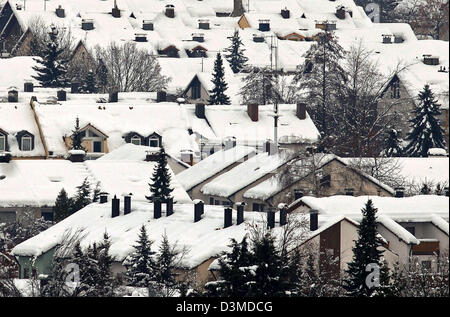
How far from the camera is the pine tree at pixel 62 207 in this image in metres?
63.1

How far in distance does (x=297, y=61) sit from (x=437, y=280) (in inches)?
3519

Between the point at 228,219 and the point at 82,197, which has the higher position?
the point at 228,219

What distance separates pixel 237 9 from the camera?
15100 centimetres

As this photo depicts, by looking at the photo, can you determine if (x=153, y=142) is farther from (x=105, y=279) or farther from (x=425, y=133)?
(x=105, y=279)

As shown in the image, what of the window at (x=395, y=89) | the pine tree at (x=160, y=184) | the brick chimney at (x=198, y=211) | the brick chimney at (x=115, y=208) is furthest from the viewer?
the window at (x=395, y=89)

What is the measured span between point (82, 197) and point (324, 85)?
32.7m

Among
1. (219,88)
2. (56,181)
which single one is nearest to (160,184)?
(56,181)

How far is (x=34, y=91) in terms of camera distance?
101m

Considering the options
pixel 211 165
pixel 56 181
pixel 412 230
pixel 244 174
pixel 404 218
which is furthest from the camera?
pixel 211 165

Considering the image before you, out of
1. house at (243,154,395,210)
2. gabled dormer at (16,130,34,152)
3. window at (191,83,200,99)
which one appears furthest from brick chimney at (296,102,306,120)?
house at (243,154,395,210)

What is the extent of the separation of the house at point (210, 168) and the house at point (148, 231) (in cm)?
1486

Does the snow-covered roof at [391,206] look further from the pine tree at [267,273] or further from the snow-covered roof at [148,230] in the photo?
the pine tree at [267,273]

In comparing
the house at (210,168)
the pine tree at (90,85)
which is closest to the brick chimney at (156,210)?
the house at (210,168)
